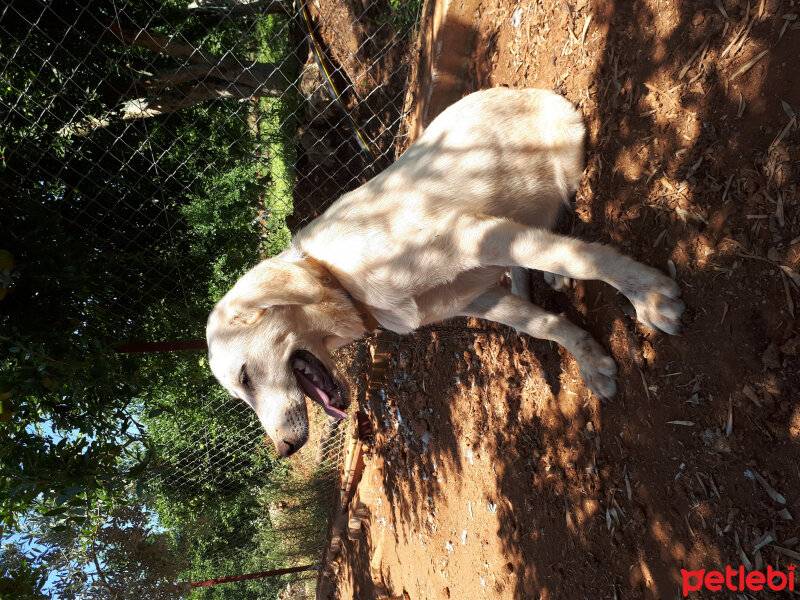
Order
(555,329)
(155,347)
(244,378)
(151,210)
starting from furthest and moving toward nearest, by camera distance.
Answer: (151,210) < (155,347) < (555,329) < (244,378)

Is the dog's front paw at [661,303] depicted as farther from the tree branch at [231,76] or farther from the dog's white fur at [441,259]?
the tree branch at [231,76]

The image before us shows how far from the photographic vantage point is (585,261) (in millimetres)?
2412

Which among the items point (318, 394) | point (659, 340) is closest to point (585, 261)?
point (659, 340)

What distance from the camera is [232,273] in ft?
18.7

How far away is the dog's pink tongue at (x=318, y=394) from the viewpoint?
293cm

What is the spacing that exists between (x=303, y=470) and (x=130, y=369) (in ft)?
13.5

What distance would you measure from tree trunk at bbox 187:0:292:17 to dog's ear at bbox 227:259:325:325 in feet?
13.0

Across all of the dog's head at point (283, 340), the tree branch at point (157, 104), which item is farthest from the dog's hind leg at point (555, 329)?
the tree branch at point (157, 104)

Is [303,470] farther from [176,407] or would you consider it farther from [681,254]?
[681,254]

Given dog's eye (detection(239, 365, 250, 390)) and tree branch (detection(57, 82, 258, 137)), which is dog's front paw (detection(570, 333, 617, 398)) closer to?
dog's eye (detection(239, 365, 250, 390))

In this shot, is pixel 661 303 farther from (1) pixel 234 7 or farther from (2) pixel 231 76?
(1) pixel 234 7

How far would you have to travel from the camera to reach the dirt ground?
2.03 meters

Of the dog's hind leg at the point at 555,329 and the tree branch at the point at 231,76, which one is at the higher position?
the tree branch at the point at 231,76

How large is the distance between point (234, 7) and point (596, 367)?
5.20 meters
